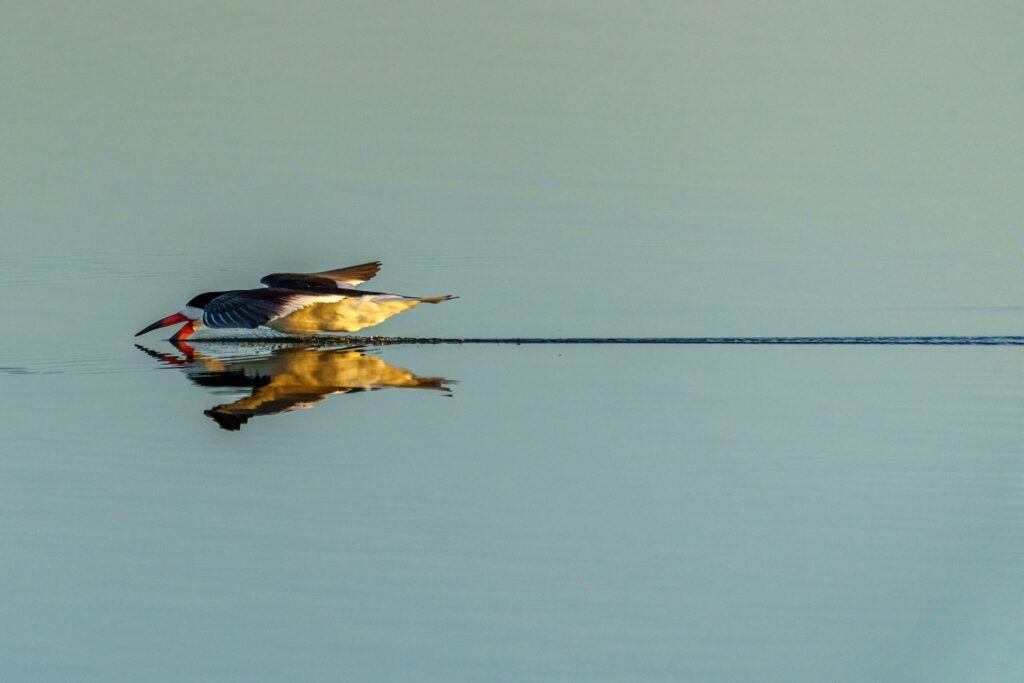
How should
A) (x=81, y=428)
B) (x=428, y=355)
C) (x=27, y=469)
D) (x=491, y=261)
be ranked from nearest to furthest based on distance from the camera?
(x=27, y=469)
(x=81, y=428)
(x=428, y=355)
(x=491, y=261)

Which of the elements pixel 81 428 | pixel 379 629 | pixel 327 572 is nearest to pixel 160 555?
pixel 327 572

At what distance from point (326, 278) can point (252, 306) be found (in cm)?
115

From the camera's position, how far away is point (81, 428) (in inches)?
425

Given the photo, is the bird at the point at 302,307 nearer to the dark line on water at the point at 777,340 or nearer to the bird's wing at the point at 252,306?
the bird's wing at the point at 252,306

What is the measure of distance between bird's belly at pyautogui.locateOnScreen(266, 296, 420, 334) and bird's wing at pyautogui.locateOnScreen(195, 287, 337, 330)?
4.8 inches

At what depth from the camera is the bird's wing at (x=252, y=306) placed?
14.6m

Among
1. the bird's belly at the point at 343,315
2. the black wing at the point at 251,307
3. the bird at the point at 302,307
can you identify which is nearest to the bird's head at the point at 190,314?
the bird at the point at 302,307

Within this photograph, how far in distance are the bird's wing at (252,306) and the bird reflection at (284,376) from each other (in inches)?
11.5

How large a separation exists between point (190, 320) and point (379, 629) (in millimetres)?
8743

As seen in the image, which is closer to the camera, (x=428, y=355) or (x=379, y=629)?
(x=379, y=629)

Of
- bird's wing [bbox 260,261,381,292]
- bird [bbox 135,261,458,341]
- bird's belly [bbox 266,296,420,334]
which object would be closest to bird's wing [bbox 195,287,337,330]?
bird [bbox 135,261,458,341]

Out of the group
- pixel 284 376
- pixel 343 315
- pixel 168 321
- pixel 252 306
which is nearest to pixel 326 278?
pixel 343 315

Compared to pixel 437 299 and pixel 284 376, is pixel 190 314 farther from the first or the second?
pixel 284 376

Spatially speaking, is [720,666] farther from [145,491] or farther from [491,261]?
[491,261]
